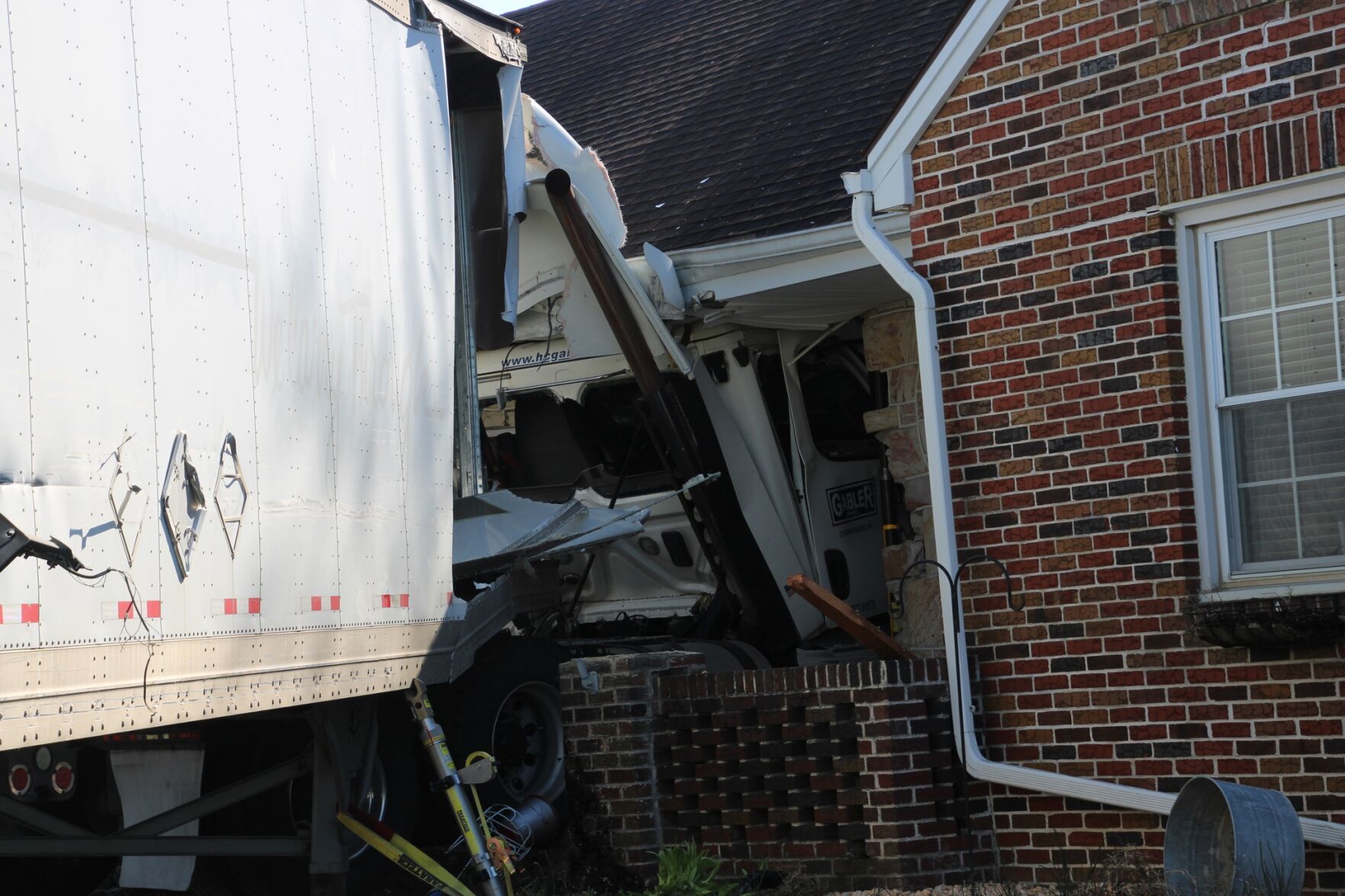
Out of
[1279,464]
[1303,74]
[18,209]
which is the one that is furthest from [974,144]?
[18,209]

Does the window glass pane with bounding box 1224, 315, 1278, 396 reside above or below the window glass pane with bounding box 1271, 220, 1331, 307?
below

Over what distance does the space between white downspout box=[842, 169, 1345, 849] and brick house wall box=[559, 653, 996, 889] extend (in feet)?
0.63

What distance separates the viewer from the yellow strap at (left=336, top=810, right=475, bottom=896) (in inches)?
265

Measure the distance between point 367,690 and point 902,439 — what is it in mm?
3706

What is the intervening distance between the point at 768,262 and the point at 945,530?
8.15ft

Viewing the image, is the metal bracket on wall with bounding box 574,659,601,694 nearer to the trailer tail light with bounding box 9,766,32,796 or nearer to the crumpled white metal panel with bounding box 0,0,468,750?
the crumpled white metal panel with bounding box 0,0,468,750

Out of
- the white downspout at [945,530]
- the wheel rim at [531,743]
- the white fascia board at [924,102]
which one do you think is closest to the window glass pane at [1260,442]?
the white downspout at [945,530]

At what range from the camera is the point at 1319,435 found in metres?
6.43

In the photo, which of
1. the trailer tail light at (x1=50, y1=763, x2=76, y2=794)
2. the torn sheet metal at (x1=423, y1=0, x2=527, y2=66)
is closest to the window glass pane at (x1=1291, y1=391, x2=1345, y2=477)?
the torn sheet metal at (x1=423, y1=0, x2=527, y2=66)

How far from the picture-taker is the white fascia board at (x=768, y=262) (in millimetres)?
8781

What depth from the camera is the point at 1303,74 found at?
645cm

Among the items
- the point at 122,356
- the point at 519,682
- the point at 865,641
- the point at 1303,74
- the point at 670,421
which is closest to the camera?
the point at 122,356

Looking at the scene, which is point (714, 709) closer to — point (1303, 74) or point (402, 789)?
point (402, 789)

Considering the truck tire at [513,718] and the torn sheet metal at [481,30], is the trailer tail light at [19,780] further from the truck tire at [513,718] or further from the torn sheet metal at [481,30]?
the torn sheet metal at [481,30]
